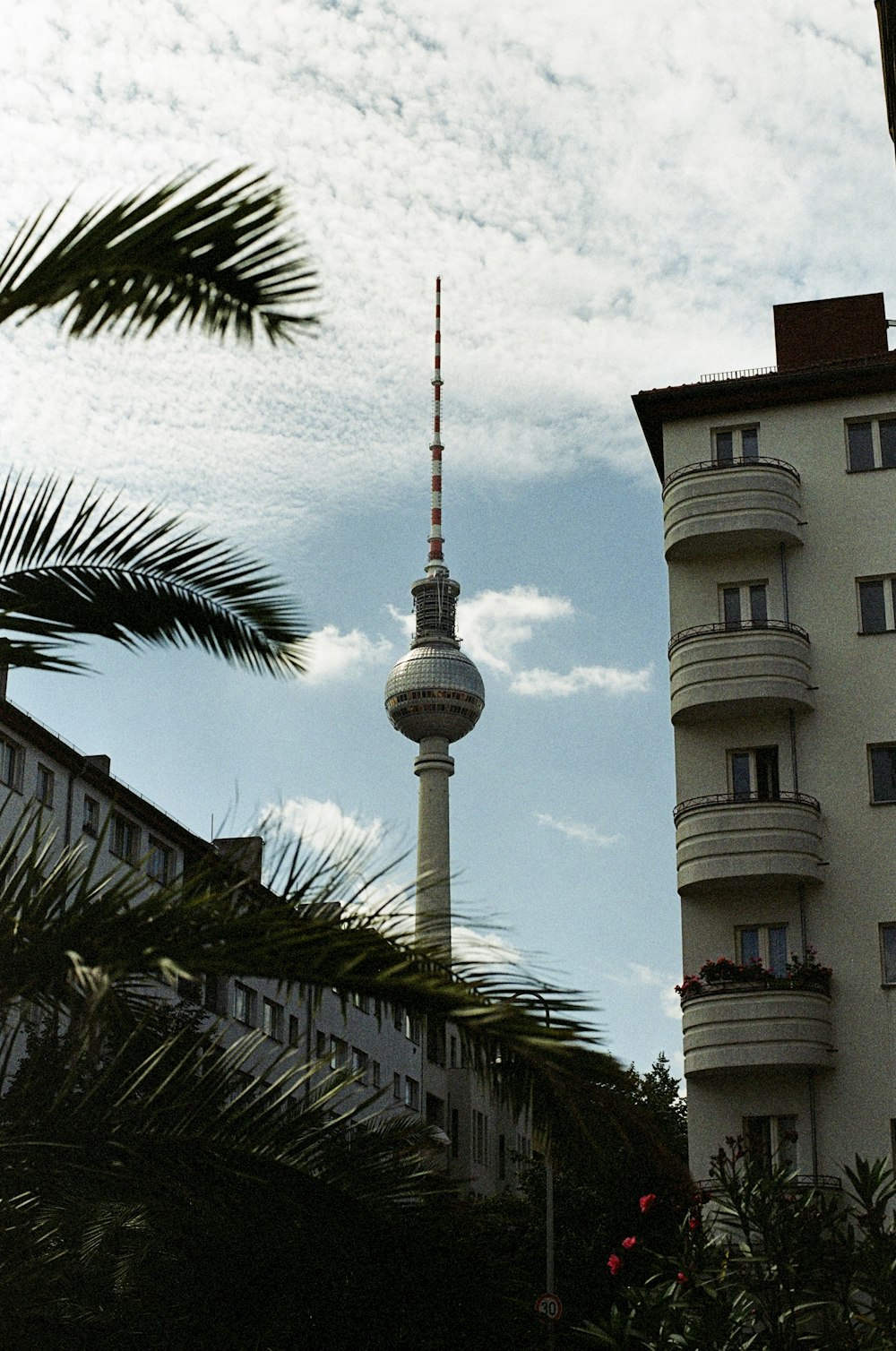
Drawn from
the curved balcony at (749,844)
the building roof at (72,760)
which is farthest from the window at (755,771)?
the building roof at (72,760)

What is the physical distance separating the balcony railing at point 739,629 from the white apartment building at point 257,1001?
949 cm

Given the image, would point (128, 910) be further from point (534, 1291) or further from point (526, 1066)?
point (534, 1291)

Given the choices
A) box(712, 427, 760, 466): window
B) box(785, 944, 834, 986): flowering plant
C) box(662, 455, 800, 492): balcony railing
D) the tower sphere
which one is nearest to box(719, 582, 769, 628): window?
box(662, 455, 800, 492): balcony railing

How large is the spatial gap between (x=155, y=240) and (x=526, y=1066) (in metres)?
2.88

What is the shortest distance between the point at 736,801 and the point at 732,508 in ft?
18.8

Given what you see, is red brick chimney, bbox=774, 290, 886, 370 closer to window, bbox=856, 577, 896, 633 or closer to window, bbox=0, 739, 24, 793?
window, bbox=856, 577, 896, 633

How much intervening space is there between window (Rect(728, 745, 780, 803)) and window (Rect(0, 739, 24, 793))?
2276 centimetres

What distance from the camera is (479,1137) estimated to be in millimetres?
101125

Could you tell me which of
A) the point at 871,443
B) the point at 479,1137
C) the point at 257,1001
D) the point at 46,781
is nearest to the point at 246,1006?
the point at 257,1001

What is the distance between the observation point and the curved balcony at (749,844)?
114 ft

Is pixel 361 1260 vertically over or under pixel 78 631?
under

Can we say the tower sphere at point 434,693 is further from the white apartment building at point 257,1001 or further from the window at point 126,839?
the window at point 126,839

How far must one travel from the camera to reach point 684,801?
3628cm

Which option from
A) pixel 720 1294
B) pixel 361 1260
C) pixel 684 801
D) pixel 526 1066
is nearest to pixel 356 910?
pixel 526 1066
